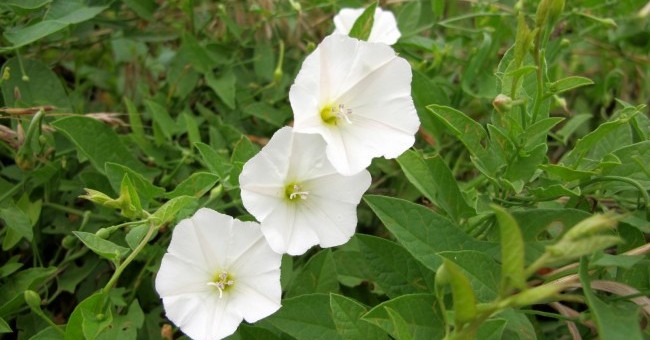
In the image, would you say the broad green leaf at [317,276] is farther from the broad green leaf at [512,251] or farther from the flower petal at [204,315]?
the broad green leaf at [512,251]

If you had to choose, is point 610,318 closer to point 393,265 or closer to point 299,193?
point 393,265

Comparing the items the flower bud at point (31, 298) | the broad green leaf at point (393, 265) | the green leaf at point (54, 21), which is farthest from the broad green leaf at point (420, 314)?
the green leaf at point (54, 21)

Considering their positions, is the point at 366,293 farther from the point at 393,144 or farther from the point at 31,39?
the point at 31,39

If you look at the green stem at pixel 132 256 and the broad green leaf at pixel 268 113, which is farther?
the broad green leaf at pixel 268 113

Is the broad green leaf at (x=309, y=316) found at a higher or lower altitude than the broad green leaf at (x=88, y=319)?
lower

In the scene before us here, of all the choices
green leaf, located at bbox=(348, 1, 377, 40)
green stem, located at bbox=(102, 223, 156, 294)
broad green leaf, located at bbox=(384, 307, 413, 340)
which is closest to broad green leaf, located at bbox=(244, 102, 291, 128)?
green leaf, located at bbox=(348, 1, 377, 40)

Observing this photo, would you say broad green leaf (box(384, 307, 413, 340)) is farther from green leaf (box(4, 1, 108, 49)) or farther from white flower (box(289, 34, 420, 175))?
green leaf (box(4, 1, 108, 49))

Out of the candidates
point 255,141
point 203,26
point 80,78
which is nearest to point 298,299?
point 255,141
